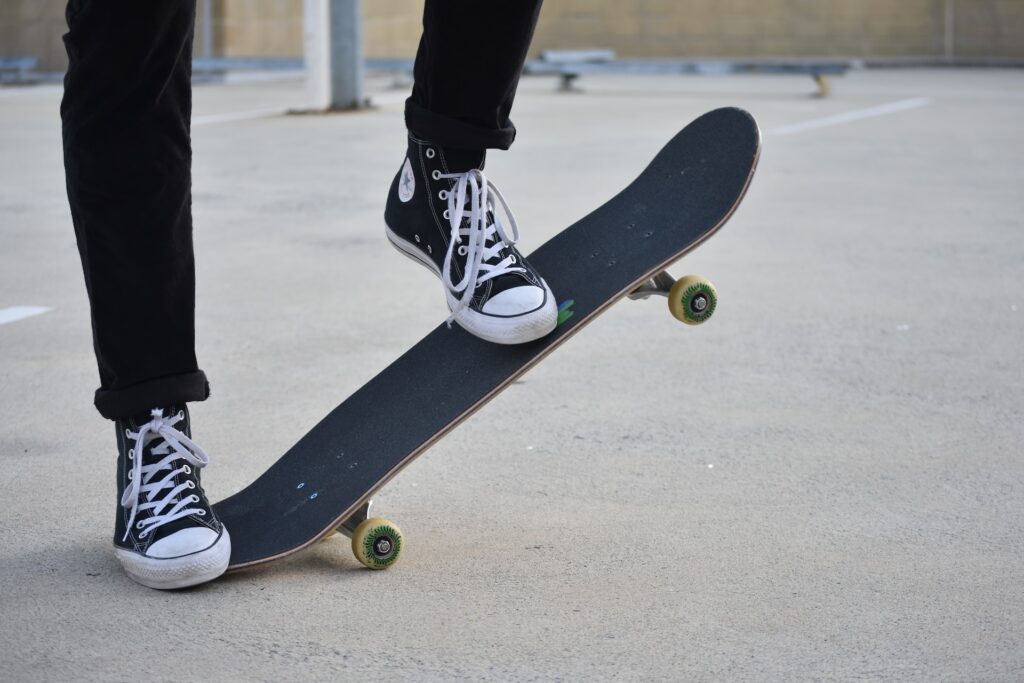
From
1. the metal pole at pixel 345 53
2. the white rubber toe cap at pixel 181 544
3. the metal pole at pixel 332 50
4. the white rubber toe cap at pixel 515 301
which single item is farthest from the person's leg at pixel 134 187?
the metal pole at pixel 345 53

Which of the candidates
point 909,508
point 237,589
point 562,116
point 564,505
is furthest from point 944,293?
point 562,116

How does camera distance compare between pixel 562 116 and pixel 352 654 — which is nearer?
pixel 352 654

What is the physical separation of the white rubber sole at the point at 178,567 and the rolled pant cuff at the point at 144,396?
6.4 inches

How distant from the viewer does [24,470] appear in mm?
1820

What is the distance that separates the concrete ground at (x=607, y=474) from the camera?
1.28 metres

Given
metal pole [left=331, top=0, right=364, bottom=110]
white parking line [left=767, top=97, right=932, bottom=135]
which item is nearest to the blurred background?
white parking line [left=767, top=97, right=932, bottom=135]

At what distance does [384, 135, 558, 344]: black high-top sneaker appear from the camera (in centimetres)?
153

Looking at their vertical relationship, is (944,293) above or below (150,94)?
below

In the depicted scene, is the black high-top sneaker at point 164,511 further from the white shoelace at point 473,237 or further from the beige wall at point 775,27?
the beige wall at point 775,27

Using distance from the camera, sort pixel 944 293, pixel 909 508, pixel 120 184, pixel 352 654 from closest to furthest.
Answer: pixel 352 654, pixel 120 184, pixel 909 508, pixel 944 293

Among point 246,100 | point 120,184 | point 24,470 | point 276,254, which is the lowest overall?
point 246,100

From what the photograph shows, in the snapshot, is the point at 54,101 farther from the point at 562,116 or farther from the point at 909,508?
the point at 909,508

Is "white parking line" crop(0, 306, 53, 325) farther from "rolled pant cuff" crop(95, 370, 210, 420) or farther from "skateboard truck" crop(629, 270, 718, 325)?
"skateboard truck" crop(629, 270, 718, 325)

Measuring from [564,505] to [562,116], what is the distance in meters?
6.73
